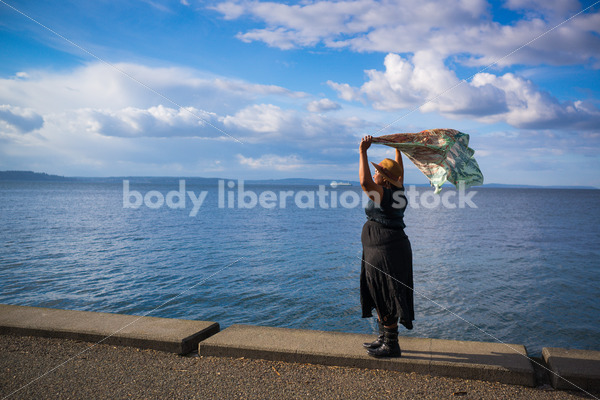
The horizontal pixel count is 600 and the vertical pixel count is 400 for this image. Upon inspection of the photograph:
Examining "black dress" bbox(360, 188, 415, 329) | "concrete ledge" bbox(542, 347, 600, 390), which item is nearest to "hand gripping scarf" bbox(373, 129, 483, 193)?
"black dress" bbox(360, 188, 415, 329)

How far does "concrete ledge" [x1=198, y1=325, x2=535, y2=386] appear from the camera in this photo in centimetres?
433

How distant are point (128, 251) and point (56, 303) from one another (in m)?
9.43

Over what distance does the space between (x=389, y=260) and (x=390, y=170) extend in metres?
0.97

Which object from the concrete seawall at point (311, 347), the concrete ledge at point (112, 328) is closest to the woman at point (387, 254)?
the concrete seawall at point (311, 347)

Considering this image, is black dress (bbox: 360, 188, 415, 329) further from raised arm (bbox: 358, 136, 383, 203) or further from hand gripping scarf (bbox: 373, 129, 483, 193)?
hand gripping scarf (bbox: 373, 129, 483, 193)

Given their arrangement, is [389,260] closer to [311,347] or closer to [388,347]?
[388,347]

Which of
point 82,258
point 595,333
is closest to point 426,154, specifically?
point 595,333

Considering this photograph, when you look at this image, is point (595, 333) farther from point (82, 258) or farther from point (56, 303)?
point (82, 258)

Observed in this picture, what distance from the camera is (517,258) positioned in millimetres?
19516

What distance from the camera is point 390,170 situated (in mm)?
4711

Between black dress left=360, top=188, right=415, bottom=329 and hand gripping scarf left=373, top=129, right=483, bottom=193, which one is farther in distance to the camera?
hand gripping scarf left=373, top=129, right=483, bottom=193

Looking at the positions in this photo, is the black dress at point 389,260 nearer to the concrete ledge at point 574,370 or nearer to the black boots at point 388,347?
the black boots at point 388,347

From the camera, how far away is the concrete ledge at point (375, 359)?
14.2 ft

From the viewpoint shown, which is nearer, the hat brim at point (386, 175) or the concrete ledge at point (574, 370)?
the concrete ledge at point (574, 370)
